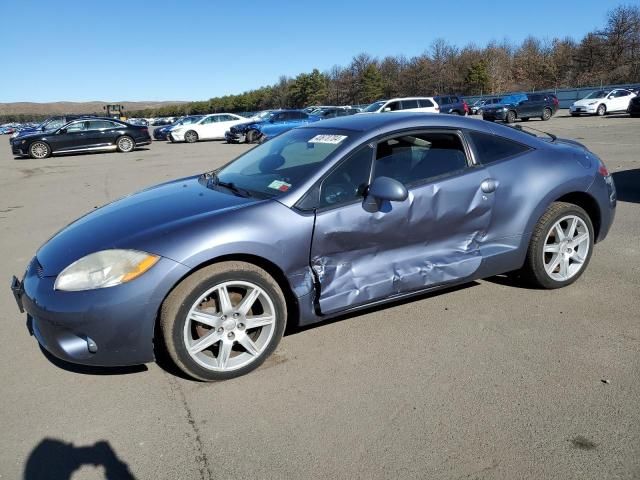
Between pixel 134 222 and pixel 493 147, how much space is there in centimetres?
273

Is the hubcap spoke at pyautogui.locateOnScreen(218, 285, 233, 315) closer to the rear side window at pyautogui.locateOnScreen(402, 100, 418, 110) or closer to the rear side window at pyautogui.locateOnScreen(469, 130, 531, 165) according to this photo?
the rear side window at pyautogui.locateOnScreen(469, 130, 531, 165)

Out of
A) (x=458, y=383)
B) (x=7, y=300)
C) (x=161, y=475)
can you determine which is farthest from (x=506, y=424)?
(x=7, y=300)

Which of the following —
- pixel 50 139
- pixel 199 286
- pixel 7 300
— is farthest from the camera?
pixel 50 139

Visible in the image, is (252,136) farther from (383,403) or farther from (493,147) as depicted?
(383,403)

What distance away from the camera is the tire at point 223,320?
2904 millimetres

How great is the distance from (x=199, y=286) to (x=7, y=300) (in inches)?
110

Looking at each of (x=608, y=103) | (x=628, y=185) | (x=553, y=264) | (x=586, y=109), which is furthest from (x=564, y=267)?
(x=608, y=103)

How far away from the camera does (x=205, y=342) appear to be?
3.02m

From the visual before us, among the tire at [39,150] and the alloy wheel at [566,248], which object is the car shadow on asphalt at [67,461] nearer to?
the alloy wheel at [566,248]

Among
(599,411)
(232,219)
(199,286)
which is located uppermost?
(232,219)

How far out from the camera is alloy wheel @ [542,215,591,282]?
4.16 meters

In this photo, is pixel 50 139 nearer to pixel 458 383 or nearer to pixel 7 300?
pixel 7 300

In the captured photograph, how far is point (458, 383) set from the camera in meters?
2.97

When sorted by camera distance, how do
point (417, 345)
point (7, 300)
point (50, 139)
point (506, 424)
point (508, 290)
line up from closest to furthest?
1. point (506, 424)
2. point (417, 345)
3. point (508, 290)
4. point (7, 300)
5. point (50, 139)
